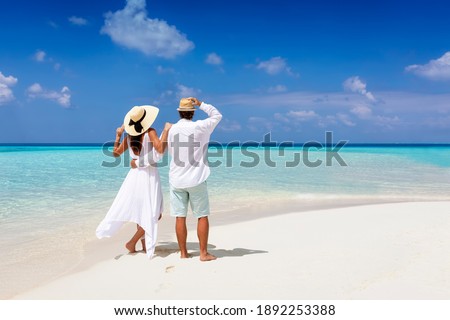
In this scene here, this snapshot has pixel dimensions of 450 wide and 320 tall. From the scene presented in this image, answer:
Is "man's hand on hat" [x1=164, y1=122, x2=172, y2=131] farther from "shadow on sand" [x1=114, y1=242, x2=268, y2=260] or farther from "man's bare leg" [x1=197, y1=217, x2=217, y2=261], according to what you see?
"shadow on sand" [x1=114, y1=242, x2=268, y2=260]

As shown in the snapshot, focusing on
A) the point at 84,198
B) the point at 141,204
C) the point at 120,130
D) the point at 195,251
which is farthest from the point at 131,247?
the point at 84,198

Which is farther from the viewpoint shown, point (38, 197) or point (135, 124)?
point (38, 197)

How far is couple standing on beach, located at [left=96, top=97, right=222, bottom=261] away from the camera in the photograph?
16.9ft

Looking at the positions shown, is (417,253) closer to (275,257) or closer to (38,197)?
(275,257)

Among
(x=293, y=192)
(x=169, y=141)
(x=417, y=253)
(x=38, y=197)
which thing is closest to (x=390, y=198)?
(x=293, y=192)

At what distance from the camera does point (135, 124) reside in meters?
5.25

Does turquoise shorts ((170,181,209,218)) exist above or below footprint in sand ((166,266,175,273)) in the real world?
above

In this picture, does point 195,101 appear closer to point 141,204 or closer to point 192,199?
point 192,199

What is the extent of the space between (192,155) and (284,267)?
5.41 ft

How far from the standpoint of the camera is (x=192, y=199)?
5.33m

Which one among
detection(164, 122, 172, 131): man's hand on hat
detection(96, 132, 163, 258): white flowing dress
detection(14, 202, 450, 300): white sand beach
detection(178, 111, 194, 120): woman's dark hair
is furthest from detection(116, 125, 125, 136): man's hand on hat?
detection(14, 202, 450, 300): white sand beach

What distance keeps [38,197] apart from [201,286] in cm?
818

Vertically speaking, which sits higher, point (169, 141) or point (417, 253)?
point (169, 141)
